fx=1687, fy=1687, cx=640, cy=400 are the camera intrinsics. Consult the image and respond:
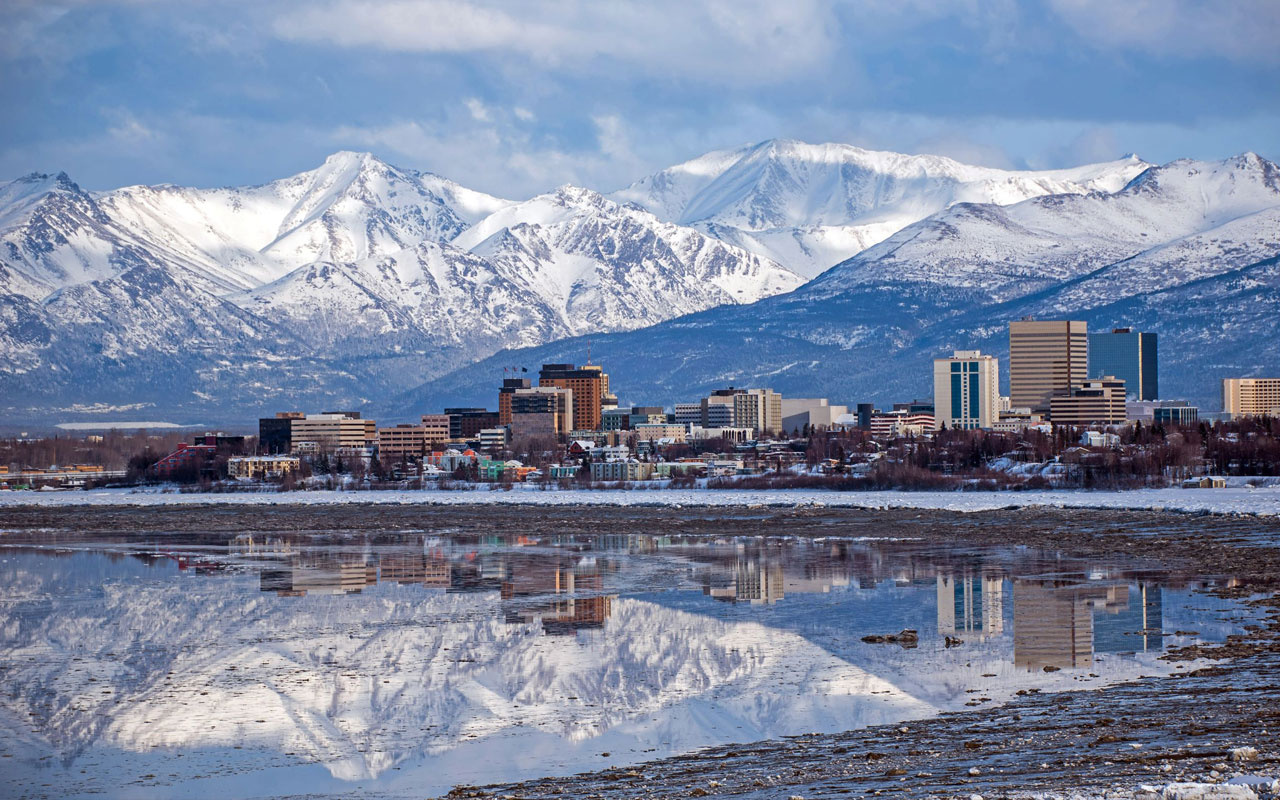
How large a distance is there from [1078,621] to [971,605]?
4.89 m

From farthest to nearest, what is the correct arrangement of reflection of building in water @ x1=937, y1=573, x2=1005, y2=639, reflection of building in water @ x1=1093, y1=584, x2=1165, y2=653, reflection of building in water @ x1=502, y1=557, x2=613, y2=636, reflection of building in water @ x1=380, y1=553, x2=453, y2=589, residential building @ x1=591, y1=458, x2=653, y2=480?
residential building @ x1=591, y1=458, x2=653, y2=480
reflection of building in water @ x1=380, y1=553, x2=453, y2=589
reflection of building in water @ x1=502, y1=557, x2=613, y2=636
reflection of building in water @ x1=937, y1=573, x2=1005, y2=639
reflection of building in water @ x1=1093, y1=584, x2=1165, y2=653

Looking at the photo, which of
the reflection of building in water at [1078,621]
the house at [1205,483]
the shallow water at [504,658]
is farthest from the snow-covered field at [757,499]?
the shallow water at [504,658]

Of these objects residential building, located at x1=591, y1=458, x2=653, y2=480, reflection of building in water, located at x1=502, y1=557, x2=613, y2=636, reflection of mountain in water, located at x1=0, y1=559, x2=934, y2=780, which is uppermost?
residential building, located at x1=591, y1=458, x2=653, y2=480

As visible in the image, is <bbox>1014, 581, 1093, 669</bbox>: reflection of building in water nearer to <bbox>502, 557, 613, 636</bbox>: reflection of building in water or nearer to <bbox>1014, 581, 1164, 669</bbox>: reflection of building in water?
<bbox>1014, 581, 1164, 669</bbox>: reflection of building in water

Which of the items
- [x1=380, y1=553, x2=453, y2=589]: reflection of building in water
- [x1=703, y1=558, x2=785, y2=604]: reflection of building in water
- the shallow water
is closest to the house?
the shallow water

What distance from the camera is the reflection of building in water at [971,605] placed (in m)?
41.1

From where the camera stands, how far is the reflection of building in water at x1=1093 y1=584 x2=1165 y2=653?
37.0m

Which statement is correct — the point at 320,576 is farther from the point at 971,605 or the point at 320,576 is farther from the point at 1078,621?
the point at 1078,621

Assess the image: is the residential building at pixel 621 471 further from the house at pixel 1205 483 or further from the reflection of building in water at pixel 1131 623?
the reflection of building in water at pixel 1131 623

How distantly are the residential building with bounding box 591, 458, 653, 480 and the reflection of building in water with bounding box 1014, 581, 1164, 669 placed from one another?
140112 millimetres

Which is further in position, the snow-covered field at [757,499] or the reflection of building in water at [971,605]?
the snow-covered field at [757,499]

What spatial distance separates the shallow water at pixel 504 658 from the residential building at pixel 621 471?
127 m

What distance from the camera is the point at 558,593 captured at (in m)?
53.0

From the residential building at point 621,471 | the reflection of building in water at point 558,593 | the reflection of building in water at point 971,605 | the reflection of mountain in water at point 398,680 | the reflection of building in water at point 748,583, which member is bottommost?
the reflection of mountain in water at point 398,680
